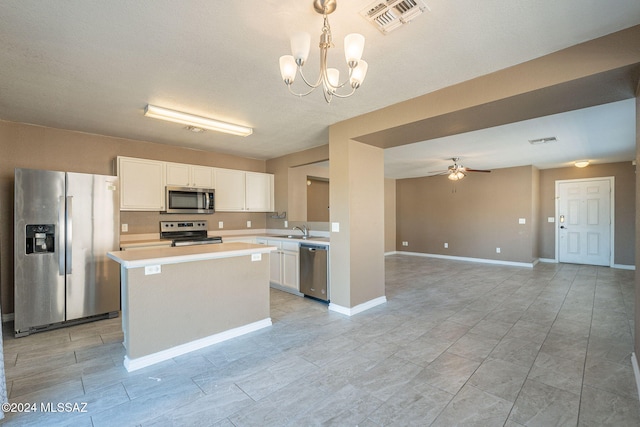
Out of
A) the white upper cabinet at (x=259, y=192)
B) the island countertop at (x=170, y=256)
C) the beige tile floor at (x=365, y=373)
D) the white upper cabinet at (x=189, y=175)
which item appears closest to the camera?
the beige tile floor at (x=365, y=373)

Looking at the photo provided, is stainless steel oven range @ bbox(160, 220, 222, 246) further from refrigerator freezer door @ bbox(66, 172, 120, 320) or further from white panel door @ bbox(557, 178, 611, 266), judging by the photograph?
white panel door @ bbox(557, 178, 611, 266)

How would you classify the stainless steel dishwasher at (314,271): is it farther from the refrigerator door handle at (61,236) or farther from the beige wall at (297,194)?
the refrigerator door handle at (61,236)

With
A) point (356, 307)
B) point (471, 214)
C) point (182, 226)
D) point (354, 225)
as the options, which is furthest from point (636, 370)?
point (471, 214)

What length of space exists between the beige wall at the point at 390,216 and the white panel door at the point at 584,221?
161 inches

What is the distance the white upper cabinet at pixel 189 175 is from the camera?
14.8 ft

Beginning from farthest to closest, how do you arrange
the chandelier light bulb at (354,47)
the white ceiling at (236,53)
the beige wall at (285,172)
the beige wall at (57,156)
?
the beige wall at (285,172) → the beige wall at (57,156) → the white ceiling at (236,53) → the chandelier light bulb at (354,47)

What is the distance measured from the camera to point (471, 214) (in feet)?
25.0

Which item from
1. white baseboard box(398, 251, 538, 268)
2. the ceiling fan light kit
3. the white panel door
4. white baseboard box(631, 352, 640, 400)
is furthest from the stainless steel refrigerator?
the white panel door

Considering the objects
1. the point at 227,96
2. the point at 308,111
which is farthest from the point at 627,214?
the point at 227,96

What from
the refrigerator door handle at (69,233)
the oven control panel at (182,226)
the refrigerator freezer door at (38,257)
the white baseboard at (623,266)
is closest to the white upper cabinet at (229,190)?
the oven control panel at (182,226)

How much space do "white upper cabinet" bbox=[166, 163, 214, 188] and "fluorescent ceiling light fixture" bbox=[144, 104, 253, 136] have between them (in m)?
1.27

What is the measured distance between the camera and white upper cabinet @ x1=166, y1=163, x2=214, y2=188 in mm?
4523

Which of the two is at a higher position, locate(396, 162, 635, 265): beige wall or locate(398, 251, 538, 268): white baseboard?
locate(396, 162, 635, 265): beige wall

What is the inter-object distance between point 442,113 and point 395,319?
237cm
